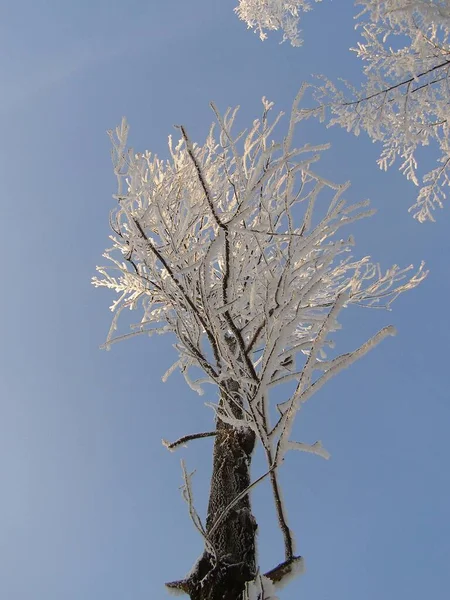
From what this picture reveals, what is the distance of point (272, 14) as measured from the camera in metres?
6.84

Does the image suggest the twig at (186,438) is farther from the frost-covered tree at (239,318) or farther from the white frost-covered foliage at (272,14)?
the white frost-covered foliage at (272,14)

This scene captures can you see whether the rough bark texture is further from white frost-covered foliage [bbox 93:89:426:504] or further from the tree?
the tree

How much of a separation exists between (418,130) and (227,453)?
398 cm

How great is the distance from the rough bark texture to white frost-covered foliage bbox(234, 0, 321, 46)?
606cm

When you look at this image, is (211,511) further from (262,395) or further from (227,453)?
(262,395)

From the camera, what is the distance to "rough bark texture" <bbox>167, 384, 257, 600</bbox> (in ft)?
6.66

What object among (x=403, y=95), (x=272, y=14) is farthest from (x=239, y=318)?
(x=272, y=14)

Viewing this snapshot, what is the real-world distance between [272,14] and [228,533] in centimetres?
708

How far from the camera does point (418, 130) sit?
4.84 meters

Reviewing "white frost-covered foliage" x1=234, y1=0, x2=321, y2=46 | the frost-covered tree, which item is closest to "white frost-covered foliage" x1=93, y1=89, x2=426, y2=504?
the frost-covered tree

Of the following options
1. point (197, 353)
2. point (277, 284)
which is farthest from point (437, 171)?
point (197, 353)

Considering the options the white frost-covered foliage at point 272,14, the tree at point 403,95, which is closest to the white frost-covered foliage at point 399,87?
the tree at point 403,95

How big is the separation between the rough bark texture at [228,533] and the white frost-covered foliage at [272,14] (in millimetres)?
6055

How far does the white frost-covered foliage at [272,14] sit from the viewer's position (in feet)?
21.9
